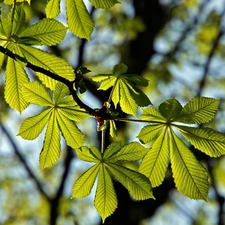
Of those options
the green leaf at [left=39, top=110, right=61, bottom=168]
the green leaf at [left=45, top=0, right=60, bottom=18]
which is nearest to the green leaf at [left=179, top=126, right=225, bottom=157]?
the green leaf at [left=39, top=110, right=61, bottom=168]

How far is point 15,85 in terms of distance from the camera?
126 centimetres

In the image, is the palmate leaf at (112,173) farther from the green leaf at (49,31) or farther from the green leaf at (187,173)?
the green leaf at (49,31)

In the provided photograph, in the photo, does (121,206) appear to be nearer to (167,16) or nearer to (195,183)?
(167,16)

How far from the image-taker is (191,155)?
1.28 m

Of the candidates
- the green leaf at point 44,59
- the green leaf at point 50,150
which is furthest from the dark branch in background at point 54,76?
the green leaf at point 50,150

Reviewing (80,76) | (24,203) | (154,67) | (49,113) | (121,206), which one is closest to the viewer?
(80,76)

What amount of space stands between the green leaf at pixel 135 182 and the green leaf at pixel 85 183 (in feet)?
0.23

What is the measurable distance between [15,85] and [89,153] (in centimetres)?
30

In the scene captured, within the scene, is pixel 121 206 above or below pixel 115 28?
below

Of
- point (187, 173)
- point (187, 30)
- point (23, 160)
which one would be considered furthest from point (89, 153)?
point (187, 30)

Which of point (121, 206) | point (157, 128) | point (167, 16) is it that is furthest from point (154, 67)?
point (157, 128)

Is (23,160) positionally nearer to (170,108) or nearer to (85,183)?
(85,183)

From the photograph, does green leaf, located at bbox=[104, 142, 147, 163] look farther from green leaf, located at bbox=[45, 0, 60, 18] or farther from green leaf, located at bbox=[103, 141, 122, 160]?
green leaf, located at bbox=[45, 0, 60, 18]

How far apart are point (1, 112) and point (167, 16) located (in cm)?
314
